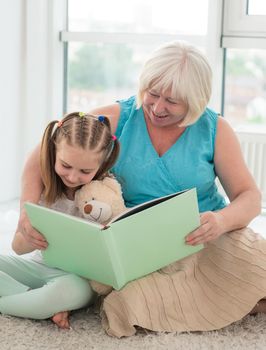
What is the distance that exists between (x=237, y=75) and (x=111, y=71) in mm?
644

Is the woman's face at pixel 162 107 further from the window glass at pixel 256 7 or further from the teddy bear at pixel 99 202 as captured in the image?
the window glass at pixel 256 7

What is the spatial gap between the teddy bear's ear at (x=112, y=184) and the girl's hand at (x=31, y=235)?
0.25 meters

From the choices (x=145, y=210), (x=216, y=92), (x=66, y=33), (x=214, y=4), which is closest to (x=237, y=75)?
(x=216, y=92)

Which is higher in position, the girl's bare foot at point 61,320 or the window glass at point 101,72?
the window glass at point 101,72

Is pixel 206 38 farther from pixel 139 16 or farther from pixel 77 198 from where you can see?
pixel 77 198

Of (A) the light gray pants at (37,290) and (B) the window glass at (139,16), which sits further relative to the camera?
(B) the window glass at (139,16)

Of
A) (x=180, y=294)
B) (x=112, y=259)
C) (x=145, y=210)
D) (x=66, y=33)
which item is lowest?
(x=180, y=294)

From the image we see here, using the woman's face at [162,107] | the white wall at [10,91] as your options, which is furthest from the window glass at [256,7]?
the woman's face at [162,107]

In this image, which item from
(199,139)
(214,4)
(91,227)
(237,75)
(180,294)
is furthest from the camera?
(237,75)

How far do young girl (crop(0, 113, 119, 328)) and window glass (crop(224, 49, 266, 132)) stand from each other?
5.16 feet

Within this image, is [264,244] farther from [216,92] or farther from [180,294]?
[216,92]

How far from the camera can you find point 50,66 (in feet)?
11.3

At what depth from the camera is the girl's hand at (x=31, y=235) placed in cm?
175

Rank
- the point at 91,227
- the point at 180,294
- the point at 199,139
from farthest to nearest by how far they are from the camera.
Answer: the point at 199,139 → the point at 180,294 → the point at 91,227
